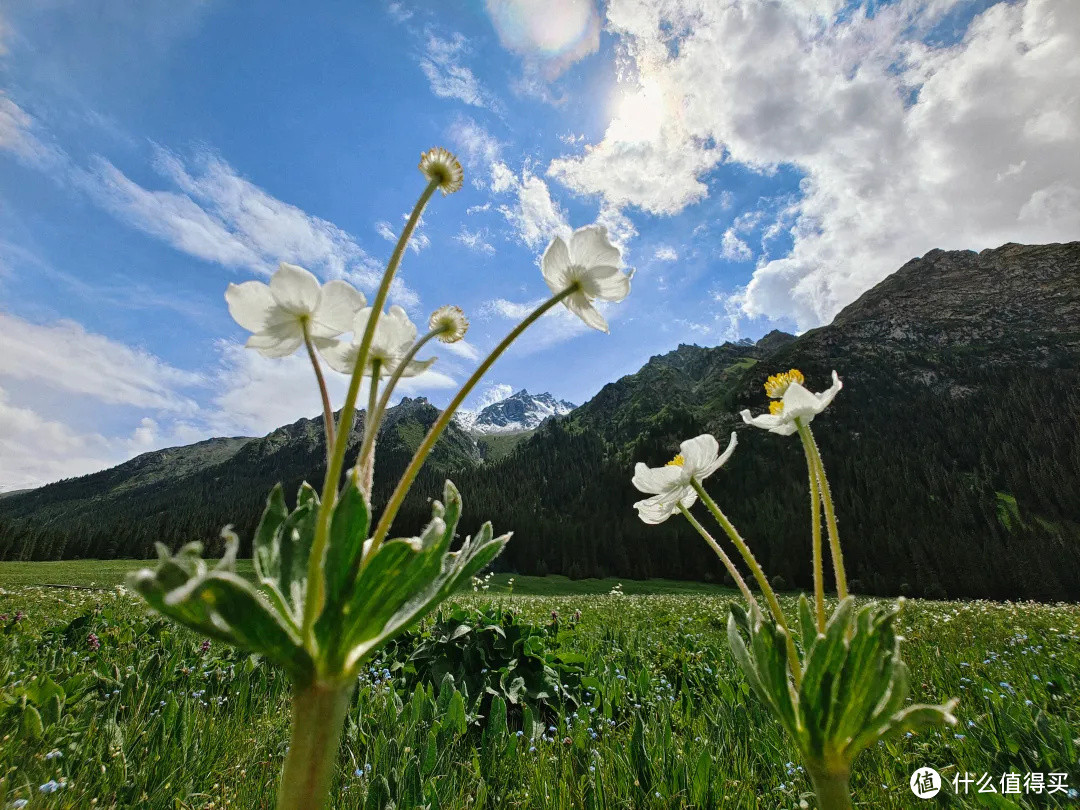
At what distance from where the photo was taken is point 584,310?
5.38ft

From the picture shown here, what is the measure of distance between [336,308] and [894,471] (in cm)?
11317

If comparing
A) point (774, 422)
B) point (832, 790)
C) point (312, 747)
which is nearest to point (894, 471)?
point (774, 422)

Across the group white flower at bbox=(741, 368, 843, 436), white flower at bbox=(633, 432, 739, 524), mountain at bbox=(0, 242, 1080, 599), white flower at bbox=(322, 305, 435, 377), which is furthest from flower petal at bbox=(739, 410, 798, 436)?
mountain at bbox=(0, 242, 1080, 599)

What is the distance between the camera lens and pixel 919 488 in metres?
88.0

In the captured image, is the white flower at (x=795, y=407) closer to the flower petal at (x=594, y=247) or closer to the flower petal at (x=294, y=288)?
the flower petal at (x=594, y=247)

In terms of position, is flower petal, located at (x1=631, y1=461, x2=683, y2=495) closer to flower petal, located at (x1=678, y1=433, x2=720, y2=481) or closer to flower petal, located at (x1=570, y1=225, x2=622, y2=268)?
flower petal, located at (x1=678, y1=433, x2=720, y2=481)

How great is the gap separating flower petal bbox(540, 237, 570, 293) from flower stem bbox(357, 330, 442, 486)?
1.22 feet

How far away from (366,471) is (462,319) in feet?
1.87

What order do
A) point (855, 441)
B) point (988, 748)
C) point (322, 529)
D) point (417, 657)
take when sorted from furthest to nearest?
1. point (855, 441)
2. point (417, 657)
3. point (988, 748)
4. point (322, 529)

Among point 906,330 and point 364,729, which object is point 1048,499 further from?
point 364,729

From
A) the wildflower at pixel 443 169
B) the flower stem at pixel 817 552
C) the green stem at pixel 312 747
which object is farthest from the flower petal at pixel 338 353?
the flower stem at pixel 817 552

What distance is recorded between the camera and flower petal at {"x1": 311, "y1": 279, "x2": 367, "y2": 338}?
4.75 feet

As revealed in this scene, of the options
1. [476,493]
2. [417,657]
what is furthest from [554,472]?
[417,657]

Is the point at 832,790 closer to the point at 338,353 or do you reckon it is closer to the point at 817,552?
the point at 817,552
